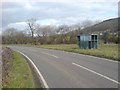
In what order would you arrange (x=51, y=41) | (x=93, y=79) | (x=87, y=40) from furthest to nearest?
(x=51, y=41), (x=87, y=40), (x=93, y=79)

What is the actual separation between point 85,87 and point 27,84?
2.71 meters

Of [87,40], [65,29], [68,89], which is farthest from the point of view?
[65,29]

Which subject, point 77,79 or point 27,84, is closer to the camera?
point 27,84

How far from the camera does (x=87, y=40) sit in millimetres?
47062

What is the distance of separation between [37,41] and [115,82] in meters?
83.0

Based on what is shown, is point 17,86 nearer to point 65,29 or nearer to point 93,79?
point 93,79

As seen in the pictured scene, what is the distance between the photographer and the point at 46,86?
1159 cm

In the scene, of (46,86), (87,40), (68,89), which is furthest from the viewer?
(87,40)

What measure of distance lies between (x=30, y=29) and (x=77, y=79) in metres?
102

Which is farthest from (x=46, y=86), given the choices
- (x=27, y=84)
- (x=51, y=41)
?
(x=51, y=41)

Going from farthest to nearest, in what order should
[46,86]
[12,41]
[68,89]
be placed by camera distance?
1. [12,41]
2. [46,86]
3. [68,89]

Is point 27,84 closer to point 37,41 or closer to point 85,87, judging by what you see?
point 85,87

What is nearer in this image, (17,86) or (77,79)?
(17,86)

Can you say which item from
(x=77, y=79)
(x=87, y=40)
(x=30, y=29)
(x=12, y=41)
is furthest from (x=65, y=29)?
Result: (x=77, y=79)
